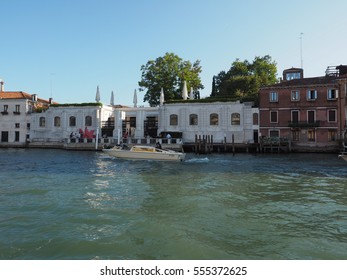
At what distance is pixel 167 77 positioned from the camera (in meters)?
50.7

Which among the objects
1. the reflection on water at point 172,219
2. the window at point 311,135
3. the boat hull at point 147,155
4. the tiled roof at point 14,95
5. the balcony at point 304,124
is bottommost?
the reflection on water at point 172,219

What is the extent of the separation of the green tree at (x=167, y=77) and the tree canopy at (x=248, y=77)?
20.5 feet

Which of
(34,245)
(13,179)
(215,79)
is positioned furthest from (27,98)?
(34,245)

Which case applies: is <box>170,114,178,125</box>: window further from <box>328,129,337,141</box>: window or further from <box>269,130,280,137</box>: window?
<box>328,129,337,141</box>: window

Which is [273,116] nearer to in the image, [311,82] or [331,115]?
[311,82]

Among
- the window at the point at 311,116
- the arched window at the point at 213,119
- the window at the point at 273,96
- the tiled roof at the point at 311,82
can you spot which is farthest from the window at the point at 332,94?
the arched window at the point at 213,119

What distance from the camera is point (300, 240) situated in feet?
23.1

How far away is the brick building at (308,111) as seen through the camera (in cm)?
3731

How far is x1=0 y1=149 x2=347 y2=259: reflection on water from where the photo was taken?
6445 millimetres

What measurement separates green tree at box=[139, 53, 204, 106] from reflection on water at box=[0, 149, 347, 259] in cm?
3783

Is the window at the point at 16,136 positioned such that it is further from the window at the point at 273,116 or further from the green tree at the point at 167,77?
the window at the point at 273,116

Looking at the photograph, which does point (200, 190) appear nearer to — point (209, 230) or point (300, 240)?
point (209, 230)

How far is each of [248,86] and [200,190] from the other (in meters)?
40.6

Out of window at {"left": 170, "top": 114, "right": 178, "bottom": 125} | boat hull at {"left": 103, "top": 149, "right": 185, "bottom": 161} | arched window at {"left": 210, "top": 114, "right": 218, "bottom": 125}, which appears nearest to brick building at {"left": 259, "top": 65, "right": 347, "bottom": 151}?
arched window at {"left": 210, "top": 114, "right": 218, "bottom": 125}
